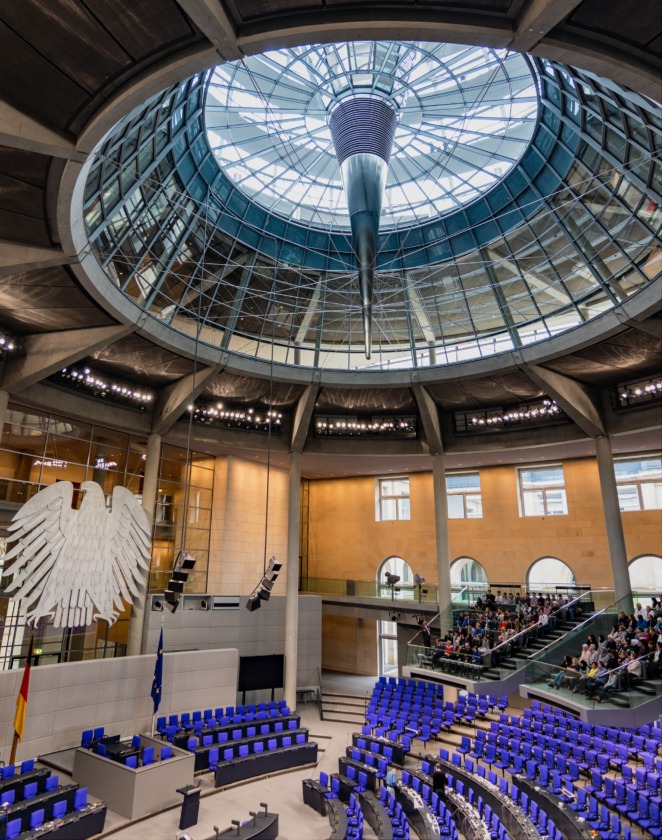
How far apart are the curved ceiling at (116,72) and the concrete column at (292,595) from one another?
1052 cm

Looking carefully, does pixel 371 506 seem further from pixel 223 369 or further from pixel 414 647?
pixel 223 369

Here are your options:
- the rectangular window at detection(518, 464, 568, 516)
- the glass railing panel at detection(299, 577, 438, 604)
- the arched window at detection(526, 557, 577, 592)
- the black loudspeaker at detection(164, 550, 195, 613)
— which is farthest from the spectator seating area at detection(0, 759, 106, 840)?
the rectangular window at detection(518, 464, 568, 516)

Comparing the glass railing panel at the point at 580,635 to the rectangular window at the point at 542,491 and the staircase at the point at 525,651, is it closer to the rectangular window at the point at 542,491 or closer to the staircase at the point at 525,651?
the staircase at the point at 525,651

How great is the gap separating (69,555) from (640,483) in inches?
1149

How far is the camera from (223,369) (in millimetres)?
24391

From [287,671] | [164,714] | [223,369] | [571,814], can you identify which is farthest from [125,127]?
[287,671]

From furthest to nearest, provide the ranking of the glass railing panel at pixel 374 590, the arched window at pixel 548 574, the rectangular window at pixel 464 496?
1. the rectangular window at pixel 464 496
2. the arched window at pixel 548 574
3. the glass railing panel at pixel 374 590

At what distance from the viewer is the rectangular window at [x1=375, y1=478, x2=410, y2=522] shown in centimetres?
3769

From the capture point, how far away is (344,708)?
91.6 feet

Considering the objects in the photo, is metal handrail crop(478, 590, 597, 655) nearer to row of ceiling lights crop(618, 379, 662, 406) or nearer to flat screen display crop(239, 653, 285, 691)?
row of ceiling lights crop(618, 379, 662, 406)

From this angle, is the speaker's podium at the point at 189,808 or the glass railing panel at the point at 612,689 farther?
the glass railing panel at the point at 612,689

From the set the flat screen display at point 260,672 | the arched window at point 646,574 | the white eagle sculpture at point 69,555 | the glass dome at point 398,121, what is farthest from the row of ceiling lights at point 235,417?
the arched window at point 646,574

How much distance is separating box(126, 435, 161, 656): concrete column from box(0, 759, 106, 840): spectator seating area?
29.0 ft

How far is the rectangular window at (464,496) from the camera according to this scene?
117 feet
